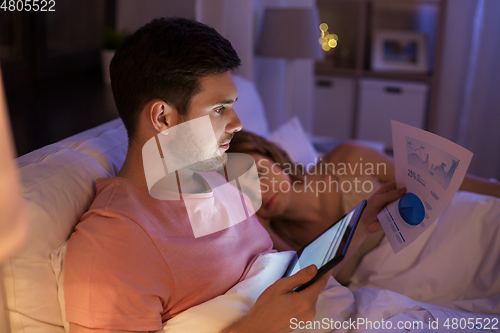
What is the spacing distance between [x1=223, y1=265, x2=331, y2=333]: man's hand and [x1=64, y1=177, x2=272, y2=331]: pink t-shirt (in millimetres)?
111

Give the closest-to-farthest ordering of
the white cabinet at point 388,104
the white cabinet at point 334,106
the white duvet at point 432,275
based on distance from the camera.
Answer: the white duvet at point 432,275
the white cabinet at point 388,104
the white cabinet at point 334,106

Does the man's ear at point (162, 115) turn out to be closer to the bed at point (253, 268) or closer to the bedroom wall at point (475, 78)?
the bed at point (253, 268)

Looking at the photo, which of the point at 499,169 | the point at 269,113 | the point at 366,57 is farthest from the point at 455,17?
the point at 269,113

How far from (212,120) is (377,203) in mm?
484

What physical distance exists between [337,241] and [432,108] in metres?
2.94

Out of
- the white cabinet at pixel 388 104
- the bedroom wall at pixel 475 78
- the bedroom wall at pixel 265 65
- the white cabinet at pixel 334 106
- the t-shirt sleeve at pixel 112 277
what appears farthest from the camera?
the white cabinet at pixel 334 106

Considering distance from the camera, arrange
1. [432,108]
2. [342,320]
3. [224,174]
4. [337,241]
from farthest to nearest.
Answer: [432,108] → [224,174] → [342,320] → [337,241]

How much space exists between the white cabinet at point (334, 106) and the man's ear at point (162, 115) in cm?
289

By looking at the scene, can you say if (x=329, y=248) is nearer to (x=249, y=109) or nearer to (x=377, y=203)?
(x=377, y=203)

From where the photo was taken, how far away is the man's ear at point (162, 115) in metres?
0.92

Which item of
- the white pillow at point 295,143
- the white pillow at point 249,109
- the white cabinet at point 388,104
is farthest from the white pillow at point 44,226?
the white cabinet at point 388,104

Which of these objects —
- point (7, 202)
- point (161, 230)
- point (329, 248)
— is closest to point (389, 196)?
point (329, 248)

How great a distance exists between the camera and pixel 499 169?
3.16 metres

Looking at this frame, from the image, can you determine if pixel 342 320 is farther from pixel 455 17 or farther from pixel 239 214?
pixel 455 17
